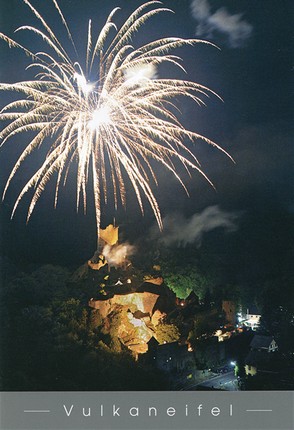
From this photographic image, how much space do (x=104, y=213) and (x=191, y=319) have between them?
341 cm

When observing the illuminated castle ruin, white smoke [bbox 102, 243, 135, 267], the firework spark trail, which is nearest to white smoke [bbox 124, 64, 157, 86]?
the firework spark trail

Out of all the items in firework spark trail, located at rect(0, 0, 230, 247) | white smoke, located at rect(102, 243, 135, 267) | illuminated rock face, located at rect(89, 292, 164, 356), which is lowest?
illuminated rock face, located at rect(89, 292, 164, 356)

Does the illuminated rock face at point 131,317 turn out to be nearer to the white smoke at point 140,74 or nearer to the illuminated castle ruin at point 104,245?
the illuminated castle ruin at point 104,245

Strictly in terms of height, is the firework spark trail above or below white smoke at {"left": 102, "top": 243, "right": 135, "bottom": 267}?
above

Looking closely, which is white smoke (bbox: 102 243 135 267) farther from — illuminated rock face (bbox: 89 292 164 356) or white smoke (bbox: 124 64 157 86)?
white smoke (bbox: 124 64 157 86)

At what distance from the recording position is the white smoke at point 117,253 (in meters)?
11.0

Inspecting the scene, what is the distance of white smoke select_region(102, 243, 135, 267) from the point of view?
11.0 m

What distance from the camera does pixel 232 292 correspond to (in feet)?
35.0

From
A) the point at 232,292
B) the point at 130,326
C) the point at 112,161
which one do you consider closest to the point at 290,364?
the point at 232,292

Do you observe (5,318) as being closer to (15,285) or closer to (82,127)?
(15,285)

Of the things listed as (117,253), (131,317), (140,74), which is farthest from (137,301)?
(140,74)

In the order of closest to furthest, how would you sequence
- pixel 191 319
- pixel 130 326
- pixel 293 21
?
pixel 293 21
pixel 130 326
pixel 191 319
